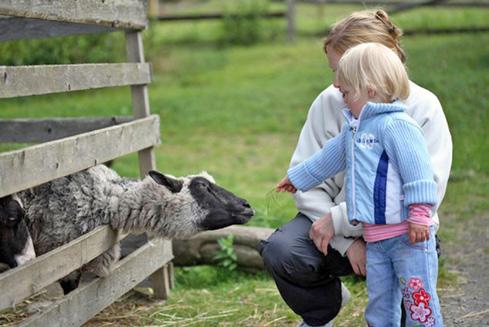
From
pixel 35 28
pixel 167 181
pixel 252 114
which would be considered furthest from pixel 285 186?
pixel 252 114

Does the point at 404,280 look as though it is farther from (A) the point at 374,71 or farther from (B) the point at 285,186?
(A) the point at 374,71

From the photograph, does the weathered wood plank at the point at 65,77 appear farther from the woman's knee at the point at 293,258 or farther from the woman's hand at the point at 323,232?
the woman's hand at the point at 323,232

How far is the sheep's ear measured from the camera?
4.76 metres

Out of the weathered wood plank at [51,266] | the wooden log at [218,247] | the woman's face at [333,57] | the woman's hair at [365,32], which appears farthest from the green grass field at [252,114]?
the woman's hair at [365,32]

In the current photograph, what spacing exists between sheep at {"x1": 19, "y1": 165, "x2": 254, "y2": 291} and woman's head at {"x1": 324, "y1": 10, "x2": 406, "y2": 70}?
1143mm

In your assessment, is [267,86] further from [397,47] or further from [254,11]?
[397,47]

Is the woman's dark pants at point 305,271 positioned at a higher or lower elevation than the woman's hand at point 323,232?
lower

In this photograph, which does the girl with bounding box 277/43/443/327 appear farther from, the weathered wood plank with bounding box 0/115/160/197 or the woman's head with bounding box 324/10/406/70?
the weathered wood plank with bounding box 0/115/160/197

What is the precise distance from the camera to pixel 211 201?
4.77 m

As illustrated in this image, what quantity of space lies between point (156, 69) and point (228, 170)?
7495 mm

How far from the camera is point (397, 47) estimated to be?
402 cm

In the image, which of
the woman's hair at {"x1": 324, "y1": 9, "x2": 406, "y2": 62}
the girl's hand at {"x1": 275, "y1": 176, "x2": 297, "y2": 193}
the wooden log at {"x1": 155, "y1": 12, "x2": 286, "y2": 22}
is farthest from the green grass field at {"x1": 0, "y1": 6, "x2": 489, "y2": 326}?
the woman's hair at {"x1": 324, "y1": 9, "x2": 406, "y2": 62}

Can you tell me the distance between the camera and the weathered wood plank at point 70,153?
11.8 ft

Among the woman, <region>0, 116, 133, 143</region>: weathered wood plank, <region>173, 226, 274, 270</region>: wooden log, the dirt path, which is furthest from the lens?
<region>173, 226, 274, 270</region>: wooden log
